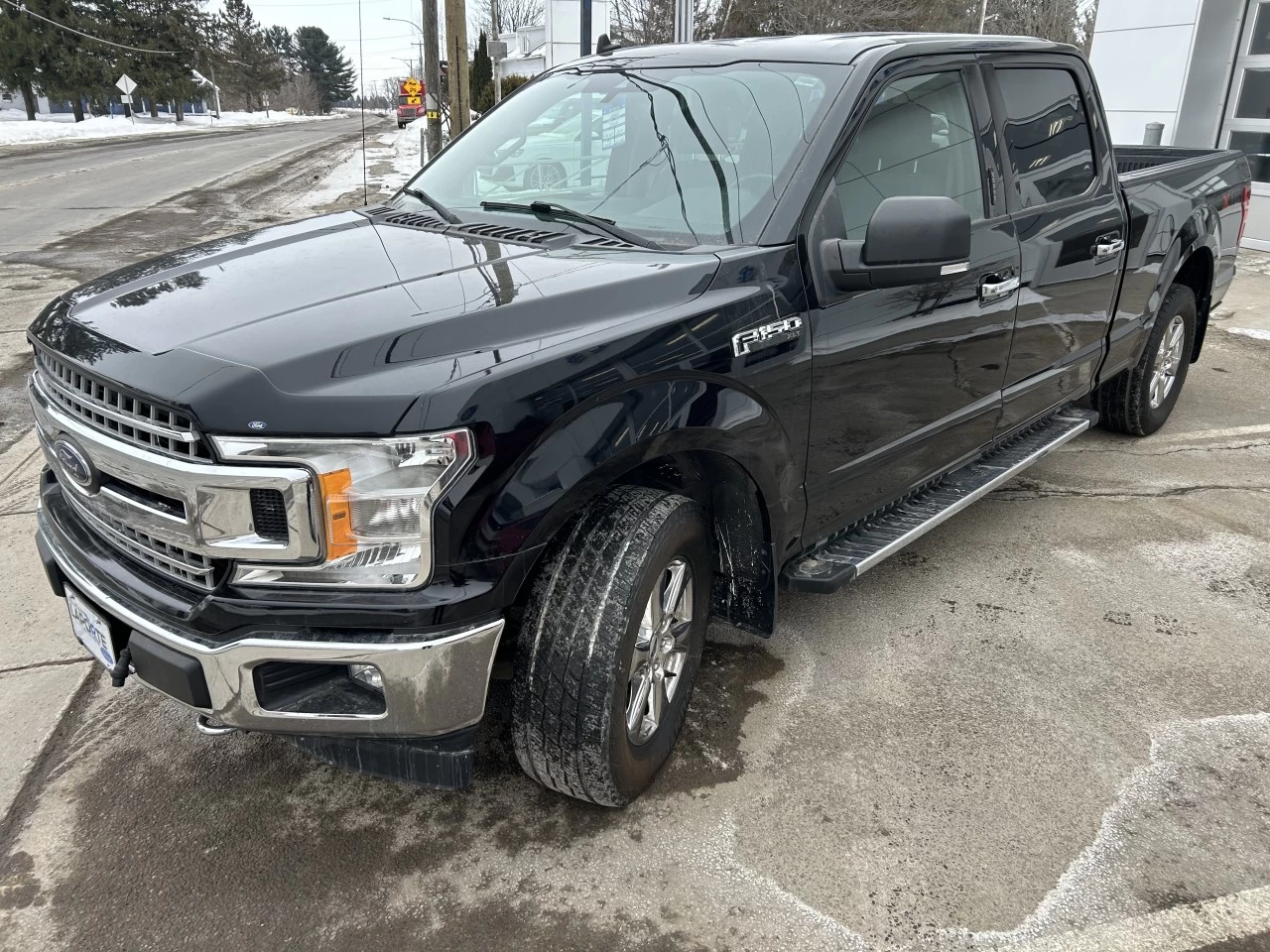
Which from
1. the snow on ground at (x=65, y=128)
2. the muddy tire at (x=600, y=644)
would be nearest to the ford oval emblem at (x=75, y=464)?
the muddy tire at (x=600, y=644)

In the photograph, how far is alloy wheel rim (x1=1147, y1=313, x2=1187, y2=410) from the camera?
206 inches

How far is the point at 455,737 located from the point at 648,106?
83.6 inches

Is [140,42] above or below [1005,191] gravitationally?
above

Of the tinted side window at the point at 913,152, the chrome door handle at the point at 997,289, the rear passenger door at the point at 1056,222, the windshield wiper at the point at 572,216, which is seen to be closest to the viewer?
the windshield wiper at the point at 572,216

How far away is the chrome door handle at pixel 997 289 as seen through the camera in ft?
11.1

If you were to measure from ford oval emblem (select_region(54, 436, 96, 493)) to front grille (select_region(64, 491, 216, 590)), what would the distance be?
0.09 m

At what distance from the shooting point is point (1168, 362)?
17.7 feet

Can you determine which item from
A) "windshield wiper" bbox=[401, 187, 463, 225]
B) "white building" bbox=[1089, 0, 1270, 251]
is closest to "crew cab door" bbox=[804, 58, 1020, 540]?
"windshield wiper" bbox=[401, 187, 463, 225]

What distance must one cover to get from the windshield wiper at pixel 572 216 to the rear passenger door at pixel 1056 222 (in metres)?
1.56

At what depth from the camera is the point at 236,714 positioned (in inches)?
81.5

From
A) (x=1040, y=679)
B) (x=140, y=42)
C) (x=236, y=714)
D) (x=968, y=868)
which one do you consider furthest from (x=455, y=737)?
(x=140, y=42)

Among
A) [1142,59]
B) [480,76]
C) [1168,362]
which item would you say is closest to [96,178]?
[1142,59]

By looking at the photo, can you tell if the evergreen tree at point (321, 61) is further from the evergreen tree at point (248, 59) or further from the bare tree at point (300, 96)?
the evergreen tree at point (248, 59)

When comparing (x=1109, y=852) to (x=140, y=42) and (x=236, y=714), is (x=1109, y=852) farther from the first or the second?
(x=140, y=42)
